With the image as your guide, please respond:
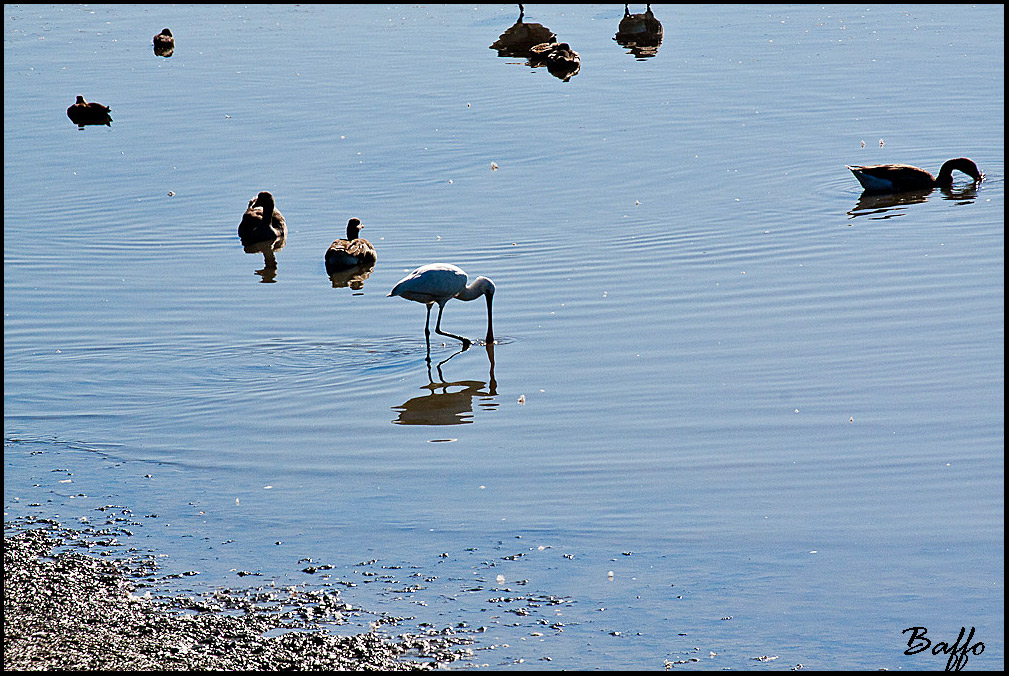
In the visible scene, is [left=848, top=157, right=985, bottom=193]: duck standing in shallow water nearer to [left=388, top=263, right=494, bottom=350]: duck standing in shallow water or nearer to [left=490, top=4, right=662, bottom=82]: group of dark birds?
[left=388, top=263, right=494, bottom=350]: duck standing in shallow water

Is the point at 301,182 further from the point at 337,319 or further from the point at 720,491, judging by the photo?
the point at 720,491

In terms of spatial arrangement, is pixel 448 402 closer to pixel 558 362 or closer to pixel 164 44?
pixel 558 362

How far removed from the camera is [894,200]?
47.8ft

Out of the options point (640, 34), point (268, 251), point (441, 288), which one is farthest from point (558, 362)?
point (640, 34)

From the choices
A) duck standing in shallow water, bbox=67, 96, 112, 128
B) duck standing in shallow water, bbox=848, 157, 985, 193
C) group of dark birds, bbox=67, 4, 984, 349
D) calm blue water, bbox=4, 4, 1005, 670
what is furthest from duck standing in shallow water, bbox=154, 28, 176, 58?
duck standing in shallow water, bbox=848, 157, 985, 193

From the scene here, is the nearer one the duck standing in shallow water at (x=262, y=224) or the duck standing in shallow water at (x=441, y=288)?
the duck standing in shallow water at (x=441, y=288)

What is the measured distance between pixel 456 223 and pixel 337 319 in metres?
3.03

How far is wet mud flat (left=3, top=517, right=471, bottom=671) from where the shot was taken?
522cm

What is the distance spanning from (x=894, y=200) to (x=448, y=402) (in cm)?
755

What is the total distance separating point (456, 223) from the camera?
13695mm

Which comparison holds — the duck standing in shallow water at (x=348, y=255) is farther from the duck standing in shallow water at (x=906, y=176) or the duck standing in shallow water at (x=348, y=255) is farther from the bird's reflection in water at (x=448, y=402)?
the duck standing in shallow water at (x=906, y=176)

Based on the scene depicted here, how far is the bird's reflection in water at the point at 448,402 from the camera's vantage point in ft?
28.8

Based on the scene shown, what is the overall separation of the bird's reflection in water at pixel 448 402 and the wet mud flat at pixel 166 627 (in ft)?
9.45

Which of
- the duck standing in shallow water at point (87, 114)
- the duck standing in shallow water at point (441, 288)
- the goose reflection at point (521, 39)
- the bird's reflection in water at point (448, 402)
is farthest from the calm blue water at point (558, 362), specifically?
the goose reflection at point (521, 39)
